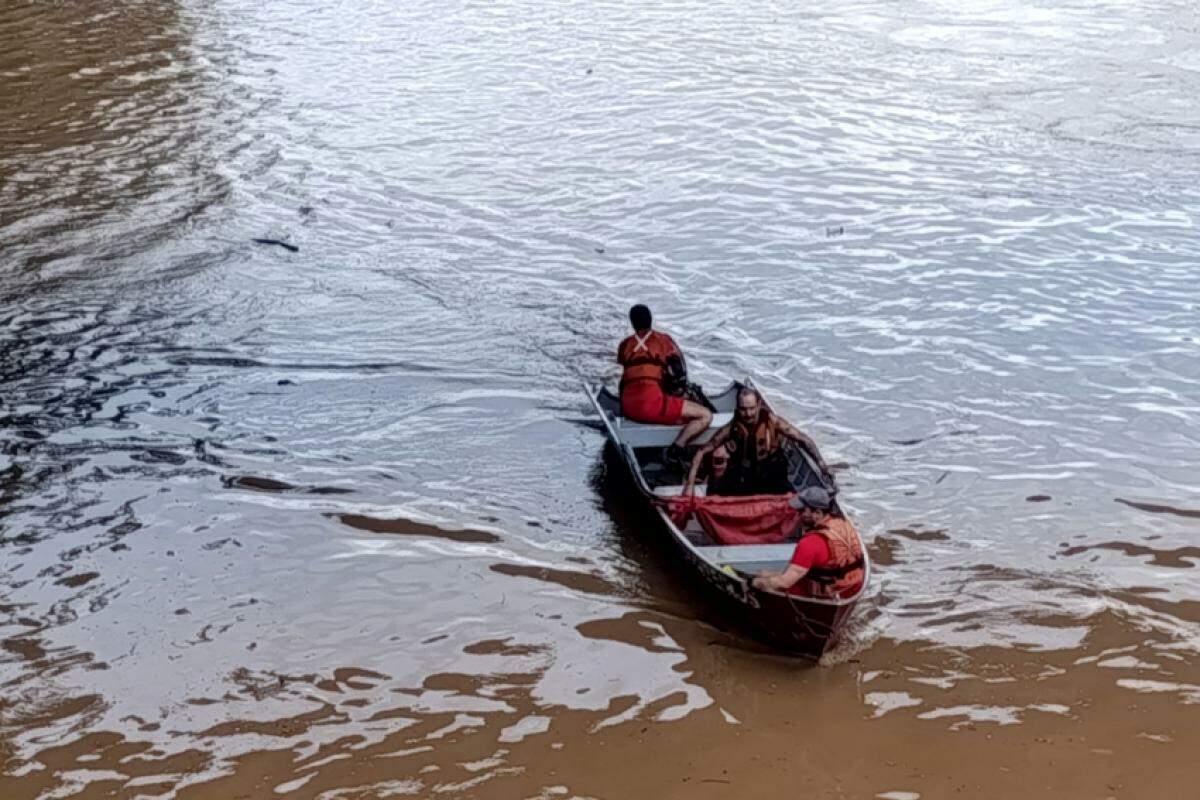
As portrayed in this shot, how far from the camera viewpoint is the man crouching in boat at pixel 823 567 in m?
8.96

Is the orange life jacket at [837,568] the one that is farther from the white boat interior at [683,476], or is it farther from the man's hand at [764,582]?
the white boat interior at [683,476]

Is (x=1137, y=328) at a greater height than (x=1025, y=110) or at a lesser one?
lesser

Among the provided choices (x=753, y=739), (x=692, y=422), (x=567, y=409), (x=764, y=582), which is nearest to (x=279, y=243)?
(x=567, y=409)

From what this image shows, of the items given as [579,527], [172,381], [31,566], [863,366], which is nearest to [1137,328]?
[863,366]

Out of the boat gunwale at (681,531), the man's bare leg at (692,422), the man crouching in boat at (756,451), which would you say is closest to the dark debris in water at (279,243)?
the boat gunwale at (681,531)

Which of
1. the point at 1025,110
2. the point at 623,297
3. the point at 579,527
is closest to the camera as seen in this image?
the point at 579,527

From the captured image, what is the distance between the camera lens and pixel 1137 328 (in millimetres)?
14977

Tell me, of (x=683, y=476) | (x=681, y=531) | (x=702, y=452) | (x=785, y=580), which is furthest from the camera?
(x=683, y=476)

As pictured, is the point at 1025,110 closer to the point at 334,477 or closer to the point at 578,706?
the point at 334,477

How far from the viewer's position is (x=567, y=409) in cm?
1376

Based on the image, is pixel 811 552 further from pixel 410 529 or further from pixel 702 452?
pixel 410 529

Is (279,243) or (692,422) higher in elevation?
(279,243)

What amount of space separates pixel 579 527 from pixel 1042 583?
3.88m

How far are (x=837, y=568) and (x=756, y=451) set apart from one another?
7.07 ft
